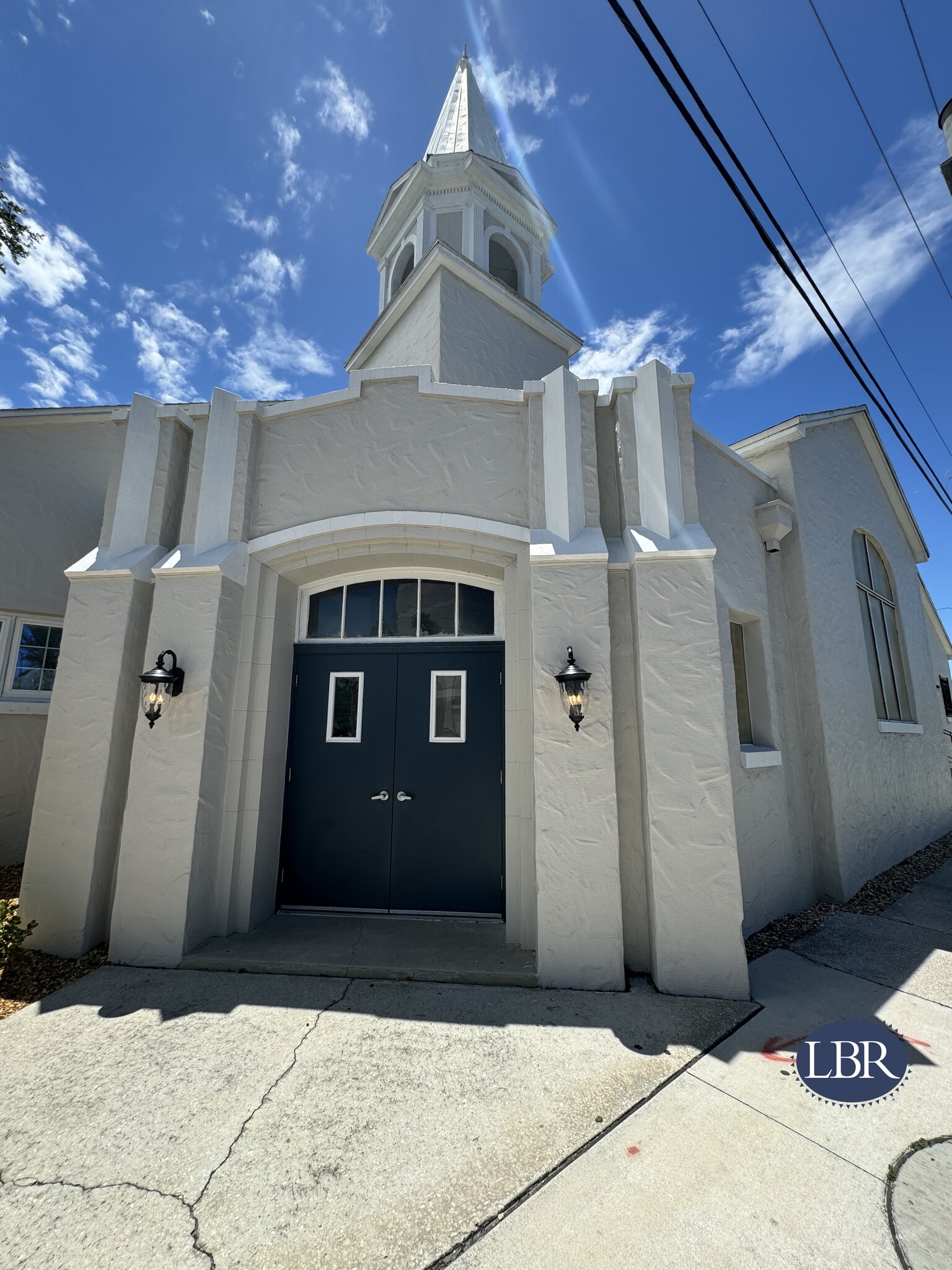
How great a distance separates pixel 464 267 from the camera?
898cm

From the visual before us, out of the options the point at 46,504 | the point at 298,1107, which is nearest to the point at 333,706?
the point at 298,1107

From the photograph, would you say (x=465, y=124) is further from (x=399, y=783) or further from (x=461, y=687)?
(x=399, y=783)

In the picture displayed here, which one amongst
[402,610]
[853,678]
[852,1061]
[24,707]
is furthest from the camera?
[24,707]

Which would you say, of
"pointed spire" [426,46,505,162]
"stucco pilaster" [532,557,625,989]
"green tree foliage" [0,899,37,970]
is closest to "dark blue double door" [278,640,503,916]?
"stucco pilaster" [532,557,625,989]

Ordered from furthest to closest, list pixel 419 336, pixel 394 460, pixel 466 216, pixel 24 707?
pixel 466 216 → pixel 419 336 → pixel 24 707 → pixel 394 460

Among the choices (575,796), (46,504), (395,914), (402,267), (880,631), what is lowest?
(395,914)

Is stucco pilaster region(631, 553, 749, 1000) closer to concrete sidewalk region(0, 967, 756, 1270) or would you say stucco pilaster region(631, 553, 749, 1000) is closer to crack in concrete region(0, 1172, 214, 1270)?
concrete sidewalk region(0, 967, 756, 1270)

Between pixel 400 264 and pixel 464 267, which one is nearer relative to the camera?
pixel 464 267

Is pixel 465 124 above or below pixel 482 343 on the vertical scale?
above

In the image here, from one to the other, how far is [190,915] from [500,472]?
190 inches

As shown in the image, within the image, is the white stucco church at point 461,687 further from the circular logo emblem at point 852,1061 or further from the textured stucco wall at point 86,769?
the circular logo emblem at point 852,1061

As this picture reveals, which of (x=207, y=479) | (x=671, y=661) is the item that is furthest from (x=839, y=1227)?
(x=207, y=479)

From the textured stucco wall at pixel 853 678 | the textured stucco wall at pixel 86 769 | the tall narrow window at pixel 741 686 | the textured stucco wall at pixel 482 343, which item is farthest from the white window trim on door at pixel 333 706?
the textured stucco wall at pixel 853 678

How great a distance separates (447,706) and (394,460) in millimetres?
2579
